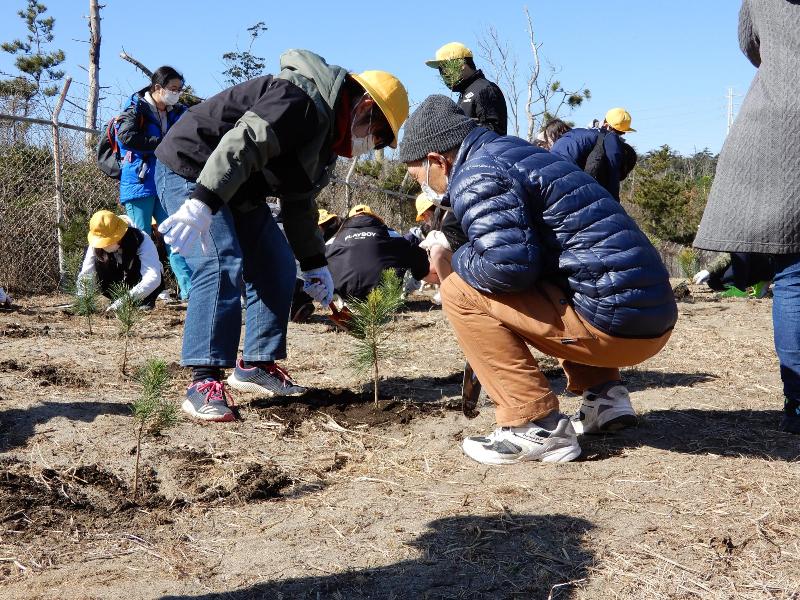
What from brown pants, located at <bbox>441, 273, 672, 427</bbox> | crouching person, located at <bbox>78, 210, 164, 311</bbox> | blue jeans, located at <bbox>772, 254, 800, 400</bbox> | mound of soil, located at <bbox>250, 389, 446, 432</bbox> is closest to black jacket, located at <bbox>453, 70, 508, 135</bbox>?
mound of soil, located at <bbox>250, 389, 446, 432</bbox>

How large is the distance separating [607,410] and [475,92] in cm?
258

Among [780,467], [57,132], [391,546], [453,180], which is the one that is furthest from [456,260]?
[57,132]

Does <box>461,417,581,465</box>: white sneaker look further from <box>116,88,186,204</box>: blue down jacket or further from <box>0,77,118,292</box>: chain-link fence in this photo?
<box>0,77,118,292</box>: chain-link fence

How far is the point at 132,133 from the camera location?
261 inches

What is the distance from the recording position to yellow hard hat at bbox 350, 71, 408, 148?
3.48m

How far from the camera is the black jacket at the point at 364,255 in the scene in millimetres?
6129

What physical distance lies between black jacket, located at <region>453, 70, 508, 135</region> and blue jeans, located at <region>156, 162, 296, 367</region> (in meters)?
1.79

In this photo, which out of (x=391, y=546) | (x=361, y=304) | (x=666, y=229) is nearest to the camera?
(x=391, y=546)

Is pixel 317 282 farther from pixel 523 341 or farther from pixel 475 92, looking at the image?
pixel 475 92

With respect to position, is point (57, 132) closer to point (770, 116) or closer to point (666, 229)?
point (770, 116)

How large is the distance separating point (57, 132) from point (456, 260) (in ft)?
22.9

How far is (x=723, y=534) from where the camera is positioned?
2377 mm

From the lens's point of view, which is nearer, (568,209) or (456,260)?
(568,209)

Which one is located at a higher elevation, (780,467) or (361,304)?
(361,304)
